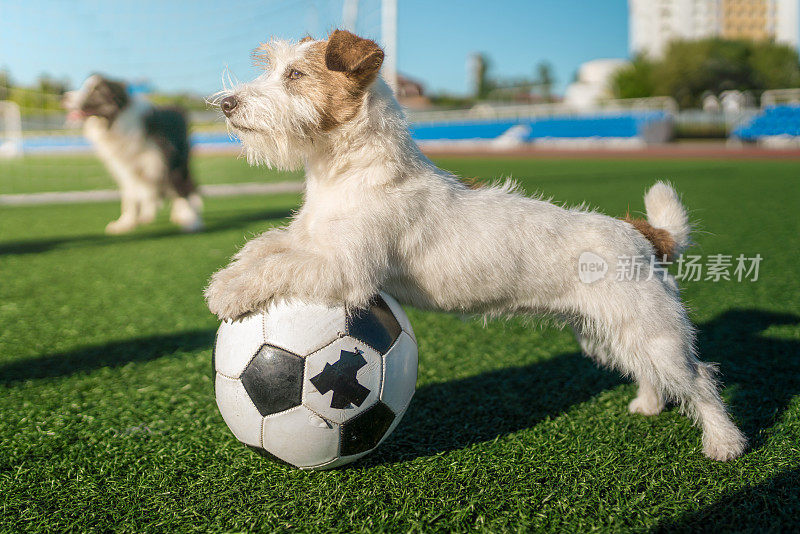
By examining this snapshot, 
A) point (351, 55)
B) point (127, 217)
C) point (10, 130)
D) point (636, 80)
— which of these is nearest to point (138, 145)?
point (127, 217)

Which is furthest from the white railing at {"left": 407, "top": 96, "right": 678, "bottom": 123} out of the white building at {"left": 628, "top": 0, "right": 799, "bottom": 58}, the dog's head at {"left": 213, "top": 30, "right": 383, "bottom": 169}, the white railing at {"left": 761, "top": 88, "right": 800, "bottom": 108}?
the white building at {"left": 628, "top": 0, "right": 799, "bottom": 58}

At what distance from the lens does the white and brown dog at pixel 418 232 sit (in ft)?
7.72

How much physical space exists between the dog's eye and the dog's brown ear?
0.38 feet

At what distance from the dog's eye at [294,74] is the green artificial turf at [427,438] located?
4.06ft

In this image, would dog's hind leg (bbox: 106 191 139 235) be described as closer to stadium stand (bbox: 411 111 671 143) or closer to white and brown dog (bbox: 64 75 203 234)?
white and brown dog (bbox: 64 75 203 234)

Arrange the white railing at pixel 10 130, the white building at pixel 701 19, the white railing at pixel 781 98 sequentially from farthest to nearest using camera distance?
the white building at pixel 701 19 → the white railing at pixel 10 130 → the white railing at pixel 781 98

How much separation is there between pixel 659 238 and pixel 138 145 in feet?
23.3

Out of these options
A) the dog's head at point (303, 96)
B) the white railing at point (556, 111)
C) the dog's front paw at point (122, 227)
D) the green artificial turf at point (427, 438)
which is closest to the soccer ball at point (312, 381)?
the green artificial turf at point (427, 438)

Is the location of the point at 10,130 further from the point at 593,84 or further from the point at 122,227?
the point at 593,84

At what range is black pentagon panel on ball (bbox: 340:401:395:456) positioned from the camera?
223 centimetres

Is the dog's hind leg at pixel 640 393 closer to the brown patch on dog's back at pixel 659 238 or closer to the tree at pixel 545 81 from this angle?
the brown patch on dog's back at pixel 659 238

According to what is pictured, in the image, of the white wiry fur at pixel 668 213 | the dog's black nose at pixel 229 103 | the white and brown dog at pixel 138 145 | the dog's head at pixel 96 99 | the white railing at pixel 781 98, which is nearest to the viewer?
the dog's black nose at pixel 229 103

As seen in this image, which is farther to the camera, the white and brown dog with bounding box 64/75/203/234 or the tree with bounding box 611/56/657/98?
the tree with bounding box 611/56/657/98

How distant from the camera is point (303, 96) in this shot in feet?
7.85
